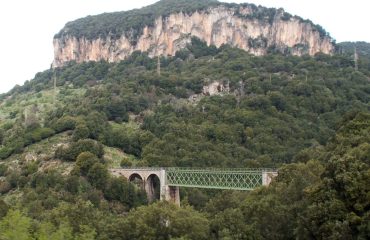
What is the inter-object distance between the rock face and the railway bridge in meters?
81.2

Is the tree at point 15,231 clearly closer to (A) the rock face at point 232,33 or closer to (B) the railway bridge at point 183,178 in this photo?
(B) the railway bridge at point 183,178

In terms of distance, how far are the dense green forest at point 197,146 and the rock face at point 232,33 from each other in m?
4.49

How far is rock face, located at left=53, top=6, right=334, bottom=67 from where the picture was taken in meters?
152

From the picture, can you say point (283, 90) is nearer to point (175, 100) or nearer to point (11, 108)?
point (175, 100)

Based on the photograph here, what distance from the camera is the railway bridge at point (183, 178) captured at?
60.4m

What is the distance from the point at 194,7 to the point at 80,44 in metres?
39.7

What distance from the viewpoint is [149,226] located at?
118 feet

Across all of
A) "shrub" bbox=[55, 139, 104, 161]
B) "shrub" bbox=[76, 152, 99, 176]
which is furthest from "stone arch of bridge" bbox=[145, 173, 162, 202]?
"shrub" bbox=[55, 139, 104, 161]

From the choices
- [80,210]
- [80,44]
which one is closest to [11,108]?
[80,44]

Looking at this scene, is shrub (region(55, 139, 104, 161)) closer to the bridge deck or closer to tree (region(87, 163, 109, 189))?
the bridge deck

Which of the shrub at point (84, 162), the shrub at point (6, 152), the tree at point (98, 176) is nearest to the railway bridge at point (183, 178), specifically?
the shrub at point (84, 162)

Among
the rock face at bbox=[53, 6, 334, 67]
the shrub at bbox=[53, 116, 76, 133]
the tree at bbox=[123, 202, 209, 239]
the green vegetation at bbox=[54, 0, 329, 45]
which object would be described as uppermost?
the green vegetation at bbox=[54, 0, 329, 45]

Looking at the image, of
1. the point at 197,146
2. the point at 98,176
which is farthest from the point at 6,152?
the point at 197,146

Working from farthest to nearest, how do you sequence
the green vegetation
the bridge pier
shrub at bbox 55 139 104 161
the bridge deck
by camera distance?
1. the green vegetation
2. shrub at bbox 55 139 104 161
3. the bridge pier
4. the bridge deck
